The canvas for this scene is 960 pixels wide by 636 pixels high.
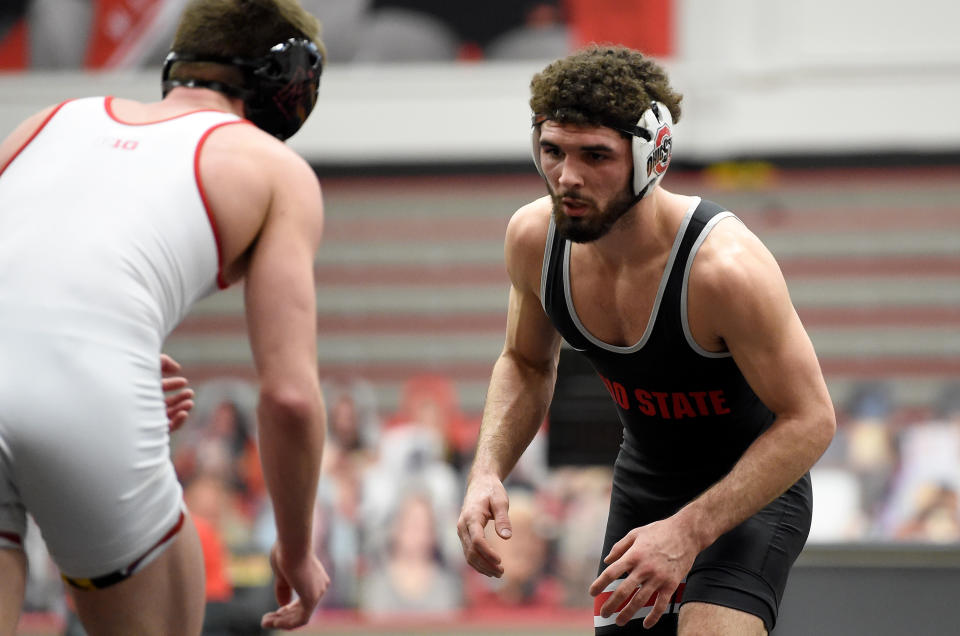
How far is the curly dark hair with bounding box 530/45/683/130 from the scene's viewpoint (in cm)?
274

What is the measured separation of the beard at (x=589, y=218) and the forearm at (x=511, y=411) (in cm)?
56

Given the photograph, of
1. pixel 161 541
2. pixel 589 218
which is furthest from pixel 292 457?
pixel 589 218

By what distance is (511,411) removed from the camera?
3.17 meters

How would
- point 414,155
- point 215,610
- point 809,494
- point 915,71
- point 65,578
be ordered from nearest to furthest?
point 65,578 → point 809,494 → point 215,610 → point 915,71 → point 414,155

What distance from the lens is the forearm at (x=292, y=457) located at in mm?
2217

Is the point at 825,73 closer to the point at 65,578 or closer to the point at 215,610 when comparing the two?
the point at 215,610

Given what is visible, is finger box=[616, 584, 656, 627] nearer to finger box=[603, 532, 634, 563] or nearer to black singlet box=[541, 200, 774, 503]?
finger box=[603, 532, 634, 563]

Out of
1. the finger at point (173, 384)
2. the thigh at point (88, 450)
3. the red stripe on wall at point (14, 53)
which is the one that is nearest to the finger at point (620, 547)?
the thigh at point (88, 450)

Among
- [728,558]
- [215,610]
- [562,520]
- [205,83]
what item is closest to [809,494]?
[728,558]

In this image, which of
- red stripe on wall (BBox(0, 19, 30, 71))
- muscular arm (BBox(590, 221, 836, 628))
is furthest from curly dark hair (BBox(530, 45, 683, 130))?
red stripe on wall (BBox(0, 19, 30, 71))

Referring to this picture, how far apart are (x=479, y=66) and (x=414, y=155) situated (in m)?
1.07

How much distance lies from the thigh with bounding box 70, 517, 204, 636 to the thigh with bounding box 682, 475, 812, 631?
1.11 m

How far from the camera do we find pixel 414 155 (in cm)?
1171

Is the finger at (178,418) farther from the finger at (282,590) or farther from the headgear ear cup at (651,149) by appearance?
the headgear ear cup at (651,149)
